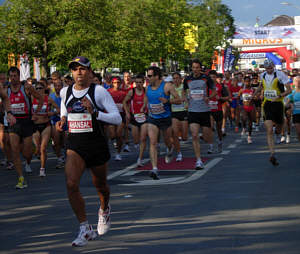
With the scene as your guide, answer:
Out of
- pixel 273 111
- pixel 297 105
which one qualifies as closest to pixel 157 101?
pixel 273 111

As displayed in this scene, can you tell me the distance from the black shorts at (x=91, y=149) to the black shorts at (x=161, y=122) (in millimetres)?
5271

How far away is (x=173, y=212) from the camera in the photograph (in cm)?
837

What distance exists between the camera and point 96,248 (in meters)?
6.55

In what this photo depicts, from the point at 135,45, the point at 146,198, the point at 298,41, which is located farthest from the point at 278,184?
the point at 298,41

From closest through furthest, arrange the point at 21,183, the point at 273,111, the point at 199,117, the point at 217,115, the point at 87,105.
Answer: the point at 87,105, the point at 21,183, the point at 199,117, the point at 273,111, the point at 217,115

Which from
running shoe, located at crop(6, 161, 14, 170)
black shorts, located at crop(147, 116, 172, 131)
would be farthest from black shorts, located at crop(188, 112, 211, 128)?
running shoe, located at crop(6, 161, 14, 170)

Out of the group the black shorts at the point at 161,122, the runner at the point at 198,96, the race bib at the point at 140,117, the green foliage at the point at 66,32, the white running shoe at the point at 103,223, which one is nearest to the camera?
the white running shoe at the point at 103,223

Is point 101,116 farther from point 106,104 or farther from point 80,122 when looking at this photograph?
point 80,122

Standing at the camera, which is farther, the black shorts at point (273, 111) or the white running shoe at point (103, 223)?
the black shorts at point (273, 111)

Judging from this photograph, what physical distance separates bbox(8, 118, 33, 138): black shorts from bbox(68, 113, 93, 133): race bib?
187 inches

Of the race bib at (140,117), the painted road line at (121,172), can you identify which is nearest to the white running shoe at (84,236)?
the painted road line at (121,172)

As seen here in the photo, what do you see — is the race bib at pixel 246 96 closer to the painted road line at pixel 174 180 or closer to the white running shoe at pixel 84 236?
the painted road line at pixel 174 180

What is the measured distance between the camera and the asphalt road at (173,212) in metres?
6.62

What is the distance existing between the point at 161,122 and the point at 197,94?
1.30 m
